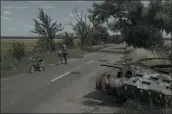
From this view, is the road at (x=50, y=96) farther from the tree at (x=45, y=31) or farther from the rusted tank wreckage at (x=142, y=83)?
the tree at (x=45, y=31)

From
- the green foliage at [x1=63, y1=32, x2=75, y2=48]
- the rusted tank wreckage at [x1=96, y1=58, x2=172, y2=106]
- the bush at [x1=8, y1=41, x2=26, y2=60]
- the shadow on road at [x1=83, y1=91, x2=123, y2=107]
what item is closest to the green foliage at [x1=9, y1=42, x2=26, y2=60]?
the bush at [x1=8, y1=41, x2=26, y2=60]

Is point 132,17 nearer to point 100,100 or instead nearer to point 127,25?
point 127,25

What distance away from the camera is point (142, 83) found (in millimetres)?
11625

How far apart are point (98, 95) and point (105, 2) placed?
4078cm

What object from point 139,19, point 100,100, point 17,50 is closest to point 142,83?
point 100,100

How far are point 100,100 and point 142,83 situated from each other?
2311 mm

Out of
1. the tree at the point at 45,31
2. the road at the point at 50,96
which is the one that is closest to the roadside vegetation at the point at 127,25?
the tree at the point at 45,31

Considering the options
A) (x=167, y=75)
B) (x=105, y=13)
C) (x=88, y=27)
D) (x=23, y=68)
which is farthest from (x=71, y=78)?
(x=88, y=27)

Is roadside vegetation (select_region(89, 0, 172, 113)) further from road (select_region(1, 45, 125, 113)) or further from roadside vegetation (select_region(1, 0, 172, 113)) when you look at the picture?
road (select_region(1, 45, 125, 113))

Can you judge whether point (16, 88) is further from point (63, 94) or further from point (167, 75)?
point (167, 75)

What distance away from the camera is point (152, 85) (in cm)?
1143

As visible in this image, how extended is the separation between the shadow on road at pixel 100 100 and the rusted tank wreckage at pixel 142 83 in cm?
42

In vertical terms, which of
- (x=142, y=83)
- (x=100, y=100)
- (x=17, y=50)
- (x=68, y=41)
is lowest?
(x=100, y=100)

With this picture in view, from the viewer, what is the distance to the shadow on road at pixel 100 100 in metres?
12.5
